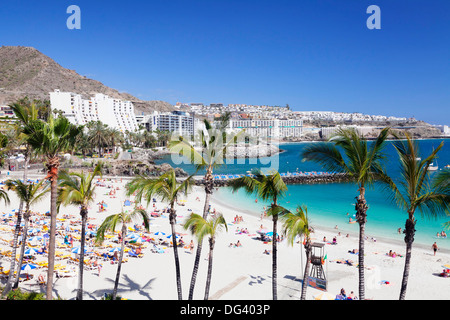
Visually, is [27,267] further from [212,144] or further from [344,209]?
[344,209]

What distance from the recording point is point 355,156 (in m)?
6.95

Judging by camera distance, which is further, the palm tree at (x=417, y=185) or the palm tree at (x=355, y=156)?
the palm tree at (x=355, y=156)

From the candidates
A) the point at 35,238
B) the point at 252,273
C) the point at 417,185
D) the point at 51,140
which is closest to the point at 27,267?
the point at 35,238

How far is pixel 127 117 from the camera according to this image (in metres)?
123

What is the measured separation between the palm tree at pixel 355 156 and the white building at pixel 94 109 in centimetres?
8968

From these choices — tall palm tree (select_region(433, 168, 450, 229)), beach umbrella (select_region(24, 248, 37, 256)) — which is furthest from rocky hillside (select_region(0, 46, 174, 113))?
tall palm tree (select_region(433, 168, 450, 229))

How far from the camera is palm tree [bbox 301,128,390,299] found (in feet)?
22.4

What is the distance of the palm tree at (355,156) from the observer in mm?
6828

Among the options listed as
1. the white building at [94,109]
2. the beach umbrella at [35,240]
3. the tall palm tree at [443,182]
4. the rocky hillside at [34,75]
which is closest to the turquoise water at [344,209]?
the tall palm tree at [443,182]

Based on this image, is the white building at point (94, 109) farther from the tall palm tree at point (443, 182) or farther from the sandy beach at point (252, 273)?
the tall palm tree at point (443, 182)

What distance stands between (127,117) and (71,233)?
108m
